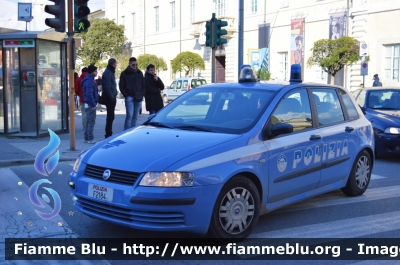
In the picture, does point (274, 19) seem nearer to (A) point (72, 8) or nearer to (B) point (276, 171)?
(A) point (72, 8)

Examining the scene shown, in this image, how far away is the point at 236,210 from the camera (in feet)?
17.6

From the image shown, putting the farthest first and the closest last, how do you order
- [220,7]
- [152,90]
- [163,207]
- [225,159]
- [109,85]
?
1. [220,7]
2. [152,90]
3. [109,85]
4. [225,159]
5. [163,207]

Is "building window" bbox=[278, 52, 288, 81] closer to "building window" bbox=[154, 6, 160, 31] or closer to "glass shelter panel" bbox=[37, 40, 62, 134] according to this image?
"building window" bbox=[154, 6, 160, 31]

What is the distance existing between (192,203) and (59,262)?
1.28m

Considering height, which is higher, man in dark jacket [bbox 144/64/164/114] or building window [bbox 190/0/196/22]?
building window [bbox 190/0/196/22]

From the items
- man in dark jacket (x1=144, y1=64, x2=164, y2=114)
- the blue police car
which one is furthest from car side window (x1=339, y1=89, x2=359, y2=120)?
man in dark jacket (x1=144, y1=64, x2=164, y2=114)

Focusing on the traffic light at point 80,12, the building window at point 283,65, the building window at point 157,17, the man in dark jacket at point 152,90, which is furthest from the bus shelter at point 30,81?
the building window at point 157,17

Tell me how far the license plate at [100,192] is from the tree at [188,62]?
36.3 meters

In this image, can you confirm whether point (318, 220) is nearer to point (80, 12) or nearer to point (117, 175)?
point (117, 175)

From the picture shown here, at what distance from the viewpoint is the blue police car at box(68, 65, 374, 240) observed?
4992 millimetres

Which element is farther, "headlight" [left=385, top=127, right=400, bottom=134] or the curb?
"headlight" [left=385, top=127, right=400, bottom=134]

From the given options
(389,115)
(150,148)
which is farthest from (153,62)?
(150,148)

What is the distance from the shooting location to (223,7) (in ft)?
133

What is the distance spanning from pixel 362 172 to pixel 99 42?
4608cm
